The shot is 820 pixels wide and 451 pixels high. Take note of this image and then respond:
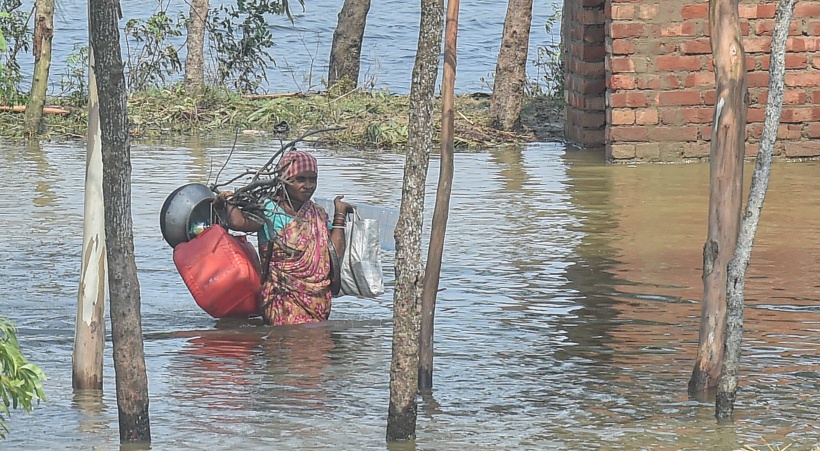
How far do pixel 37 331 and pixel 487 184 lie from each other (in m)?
5.48

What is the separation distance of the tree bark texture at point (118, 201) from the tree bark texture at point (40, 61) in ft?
30.8

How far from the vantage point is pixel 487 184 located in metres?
12.6

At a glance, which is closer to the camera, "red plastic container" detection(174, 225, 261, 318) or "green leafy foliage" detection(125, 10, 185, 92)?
"red plastic container" detection(174, 225, 261, 318)

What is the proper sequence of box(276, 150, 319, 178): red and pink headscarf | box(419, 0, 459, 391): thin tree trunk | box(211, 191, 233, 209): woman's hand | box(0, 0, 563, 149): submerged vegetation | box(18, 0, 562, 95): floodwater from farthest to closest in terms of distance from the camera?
box(18, 0, 562, 95): floodwater
box(0, 0, 563, 149): submerged vegetation
box(211, 191, 233, 209): woman's hand
box(276, 150, 319, 178): red and pink headscarf
box(419, 0, 459, 391): thin tree trunk

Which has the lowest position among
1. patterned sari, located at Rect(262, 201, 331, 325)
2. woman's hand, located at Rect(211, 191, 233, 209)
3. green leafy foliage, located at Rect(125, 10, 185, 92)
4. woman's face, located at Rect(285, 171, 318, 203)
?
patterned sari, located at Rect(262, 201, 331, 325)

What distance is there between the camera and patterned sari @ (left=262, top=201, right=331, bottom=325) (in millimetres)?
7711

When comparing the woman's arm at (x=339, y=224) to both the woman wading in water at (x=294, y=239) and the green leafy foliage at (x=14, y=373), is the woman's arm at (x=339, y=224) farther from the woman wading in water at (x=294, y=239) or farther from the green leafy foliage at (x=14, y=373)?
the green leafy foliage at (x=14, y=373)

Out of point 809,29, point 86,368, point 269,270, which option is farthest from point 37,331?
point 809,29

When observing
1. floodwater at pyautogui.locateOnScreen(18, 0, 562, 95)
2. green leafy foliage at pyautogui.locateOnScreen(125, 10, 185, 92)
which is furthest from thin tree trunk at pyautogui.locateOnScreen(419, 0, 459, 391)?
floodwater at pyautogui.locateOnScreen(18, 0, 562, 95)

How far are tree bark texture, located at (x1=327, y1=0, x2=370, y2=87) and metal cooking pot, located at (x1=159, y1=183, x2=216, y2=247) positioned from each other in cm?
1036

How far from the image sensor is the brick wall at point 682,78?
13203 mm

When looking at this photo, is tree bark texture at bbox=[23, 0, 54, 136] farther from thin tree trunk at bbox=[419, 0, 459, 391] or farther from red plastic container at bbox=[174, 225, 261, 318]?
thin tree trunk at bbox=[419, 0, 459, 391]

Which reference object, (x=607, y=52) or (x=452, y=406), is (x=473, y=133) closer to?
(x=607, y=52)

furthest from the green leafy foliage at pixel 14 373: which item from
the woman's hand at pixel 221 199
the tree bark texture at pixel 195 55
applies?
the tree bark texture at pixel 195 55
